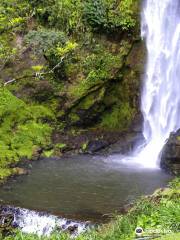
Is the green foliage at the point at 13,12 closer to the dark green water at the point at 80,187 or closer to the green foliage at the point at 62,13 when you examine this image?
the green foliage at the point at 62,13

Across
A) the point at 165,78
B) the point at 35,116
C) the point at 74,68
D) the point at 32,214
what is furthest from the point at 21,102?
the point at 32,214

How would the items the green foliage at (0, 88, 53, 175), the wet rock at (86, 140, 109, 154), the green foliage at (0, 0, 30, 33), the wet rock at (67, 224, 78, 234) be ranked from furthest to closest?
the green foliage at (0, 0, 30, 33)
the wet rock at (86, 140, 109, 154)
the green foliage at (0, 88, 53, 175)
the wet rock at (67, 224, 78, 234)

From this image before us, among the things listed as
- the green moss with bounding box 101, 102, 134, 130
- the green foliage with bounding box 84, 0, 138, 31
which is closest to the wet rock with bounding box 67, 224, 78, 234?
the green moss with bounding box 101, 102, 134, 130

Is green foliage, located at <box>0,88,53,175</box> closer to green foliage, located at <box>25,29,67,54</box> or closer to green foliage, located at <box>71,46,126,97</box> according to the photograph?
green foliage, located at <box>71,46,126,97</box>

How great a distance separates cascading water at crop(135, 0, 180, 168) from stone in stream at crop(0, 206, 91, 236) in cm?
789

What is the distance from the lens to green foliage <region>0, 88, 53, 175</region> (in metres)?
18.4

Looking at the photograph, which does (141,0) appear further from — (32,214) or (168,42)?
(32,214)

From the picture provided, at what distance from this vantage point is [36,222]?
42.1 ft

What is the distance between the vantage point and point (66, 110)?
20641mm

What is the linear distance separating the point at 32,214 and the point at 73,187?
2.42 m

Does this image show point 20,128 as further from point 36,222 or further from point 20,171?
point 36,222

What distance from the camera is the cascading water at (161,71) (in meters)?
20.3

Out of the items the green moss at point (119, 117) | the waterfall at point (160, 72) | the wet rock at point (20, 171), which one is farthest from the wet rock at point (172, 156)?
the wet rock at point (20, 171)

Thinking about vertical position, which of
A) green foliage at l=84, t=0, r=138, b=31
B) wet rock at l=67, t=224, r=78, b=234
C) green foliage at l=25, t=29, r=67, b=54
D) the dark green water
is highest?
green foliage at l=84, t=0, r=138, b=31
